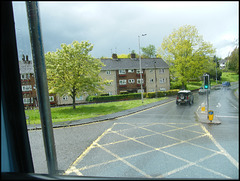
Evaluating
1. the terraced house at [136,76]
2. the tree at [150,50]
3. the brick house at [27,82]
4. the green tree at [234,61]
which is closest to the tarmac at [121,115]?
the green tree at [234,61]

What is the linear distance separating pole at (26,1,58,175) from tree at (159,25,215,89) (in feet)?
4.52

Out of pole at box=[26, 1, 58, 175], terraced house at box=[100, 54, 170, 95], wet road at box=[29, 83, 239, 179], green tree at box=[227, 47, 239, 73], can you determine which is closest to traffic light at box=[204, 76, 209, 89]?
wet road at box=[29, 83, 239, 179]

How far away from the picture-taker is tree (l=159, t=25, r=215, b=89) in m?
1.68

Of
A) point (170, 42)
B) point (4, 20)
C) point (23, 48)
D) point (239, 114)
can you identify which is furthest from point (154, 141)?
point (4, 20)

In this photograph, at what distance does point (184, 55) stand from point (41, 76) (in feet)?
5.37

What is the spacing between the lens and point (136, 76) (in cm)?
415

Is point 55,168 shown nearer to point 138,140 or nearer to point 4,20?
point 4,20

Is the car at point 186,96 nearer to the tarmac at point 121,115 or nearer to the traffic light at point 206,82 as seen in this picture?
the tarmac at point 121,115

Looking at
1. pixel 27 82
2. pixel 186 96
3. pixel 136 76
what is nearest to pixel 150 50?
pixel 27 82

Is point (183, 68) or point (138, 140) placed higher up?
point (183, 68)

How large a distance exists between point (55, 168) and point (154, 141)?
5.05 feet

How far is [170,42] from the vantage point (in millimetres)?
1942

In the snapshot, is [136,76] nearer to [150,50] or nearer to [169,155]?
[150,50]

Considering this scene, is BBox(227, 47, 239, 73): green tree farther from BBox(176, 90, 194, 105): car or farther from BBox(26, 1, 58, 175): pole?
BBox(176, 90, 194, 105): car
